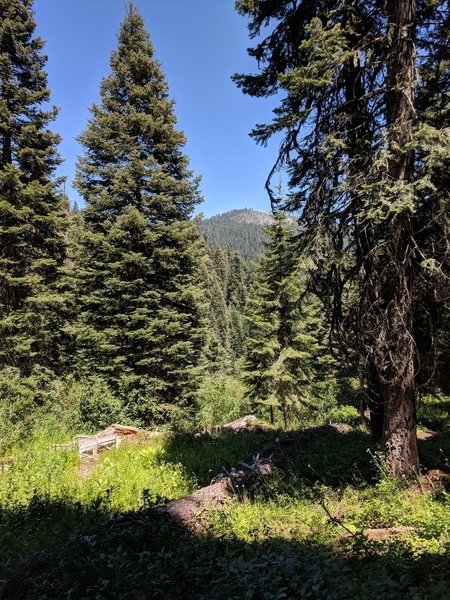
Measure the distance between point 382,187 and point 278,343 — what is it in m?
14.7

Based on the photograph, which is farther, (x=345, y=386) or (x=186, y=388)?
(x=345, y=386)

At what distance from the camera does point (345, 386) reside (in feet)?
76.9

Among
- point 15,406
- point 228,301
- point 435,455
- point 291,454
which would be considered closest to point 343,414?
point 291,454

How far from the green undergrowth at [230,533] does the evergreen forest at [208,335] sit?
0.03 m

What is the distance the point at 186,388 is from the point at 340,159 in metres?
10.6

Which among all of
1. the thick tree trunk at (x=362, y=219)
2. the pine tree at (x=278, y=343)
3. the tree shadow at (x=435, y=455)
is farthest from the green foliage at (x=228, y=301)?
the thick tree trunk at (x=362, y=219)

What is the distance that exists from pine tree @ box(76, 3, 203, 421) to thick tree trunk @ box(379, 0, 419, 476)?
29.9 ft

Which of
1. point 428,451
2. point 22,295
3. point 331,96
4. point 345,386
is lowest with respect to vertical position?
point 345,386

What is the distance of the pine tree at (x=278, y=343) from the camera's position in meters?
18.9

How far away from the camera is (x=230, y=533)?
15.6 ft

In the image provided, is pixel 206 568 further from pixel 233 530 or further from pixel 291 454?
pixel 291 454

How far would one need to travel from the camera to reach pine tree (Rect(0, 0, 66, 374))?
14.0m

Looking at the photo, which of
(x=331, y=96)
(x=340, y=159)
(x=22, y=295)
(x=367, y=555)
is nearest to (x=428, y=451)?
(x=367, y=555)

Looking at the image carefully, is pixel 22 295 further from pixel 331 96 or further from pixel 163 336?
pixel 331 96
